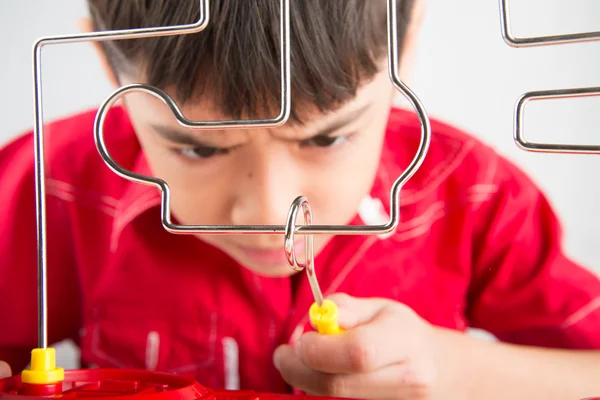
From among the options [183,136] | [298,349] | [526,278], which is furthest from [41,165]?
[526,278]

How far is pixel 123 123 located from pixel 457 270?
1.24 feet

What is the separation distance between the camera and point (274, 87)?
0.48 meters

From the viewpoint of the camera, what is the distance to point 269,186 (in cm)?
51

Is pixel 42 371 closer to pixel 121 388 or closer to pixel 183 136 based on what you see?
pixel 121 388

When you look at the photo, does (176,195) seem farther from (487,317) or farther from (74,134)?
(487,317)

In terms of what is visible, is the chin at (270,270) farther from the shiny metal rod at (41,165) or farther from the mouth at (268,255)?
the shiny metal rod at (41,165)

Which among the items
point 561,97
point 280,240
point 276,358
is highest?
point 561,97

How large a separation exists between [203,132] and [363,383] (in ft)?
0.78

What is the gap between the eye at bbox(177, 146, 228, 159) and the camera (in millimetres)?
540

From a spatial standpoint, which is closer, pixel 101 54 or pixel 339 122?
pixel 339 122

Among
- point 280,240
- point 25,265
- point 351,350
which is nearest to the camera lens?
point 351,350

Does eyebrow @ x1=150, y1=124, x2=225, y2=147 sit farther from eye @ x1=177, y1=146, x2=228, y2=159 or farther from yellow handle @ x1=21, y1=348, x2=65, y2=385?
yellow handle @ x1=21, y1=348, x2=65, y2=385

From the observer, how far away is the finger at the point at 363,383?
0.51 metres

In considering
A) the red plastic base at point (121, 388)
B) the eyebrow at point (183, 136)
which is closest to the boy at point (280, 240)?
the eyebrow at point (183, 136)
